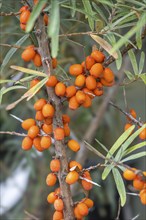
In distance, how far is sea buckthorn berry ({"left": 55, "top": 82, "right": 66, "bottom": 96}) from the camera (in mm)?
699

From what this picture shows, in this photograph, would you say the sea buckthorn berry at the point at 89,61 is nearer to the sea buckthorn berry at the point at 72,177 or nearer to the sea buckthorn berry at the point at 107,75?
the sea buckthorn berry at the point at 107,75

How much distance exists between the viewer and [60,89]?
2.29 feet

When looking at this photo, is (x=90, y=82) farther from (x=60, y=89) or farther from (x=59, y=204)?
(x=59, y=204)

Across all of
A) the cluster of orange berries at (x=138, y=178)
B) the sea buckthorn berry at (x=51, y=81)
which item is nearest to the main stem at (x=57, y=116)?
the sea buckthorn berry at (x=51, y=81)

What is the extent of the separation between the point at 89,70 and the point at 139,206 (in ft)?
5.61

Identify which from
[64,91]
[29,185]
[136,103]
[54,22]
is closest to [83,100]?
[64,91]

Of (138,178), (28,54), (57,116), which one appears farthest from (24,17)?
(138,178)

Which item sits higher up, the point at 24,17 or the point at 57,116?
the point at 24,17

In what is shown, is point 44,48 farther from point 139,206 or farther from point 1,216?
point 139,206

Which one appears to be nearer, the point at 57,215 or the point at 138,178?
the point at 138,178

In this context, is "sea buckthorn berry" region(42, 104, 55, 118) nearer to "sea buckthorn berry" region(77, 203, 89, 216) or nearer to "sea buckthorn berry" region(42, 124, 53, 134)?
"sea buckthorn berry" region(42, 124, 53, 134)

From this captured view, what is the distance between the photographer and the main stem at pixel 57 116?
700 mm

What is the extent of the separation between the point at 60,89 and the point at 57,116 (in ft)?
0.17

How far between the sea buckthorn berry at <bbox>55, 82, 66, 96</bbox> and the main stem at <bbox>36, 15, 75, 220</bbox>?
0.02 metres
